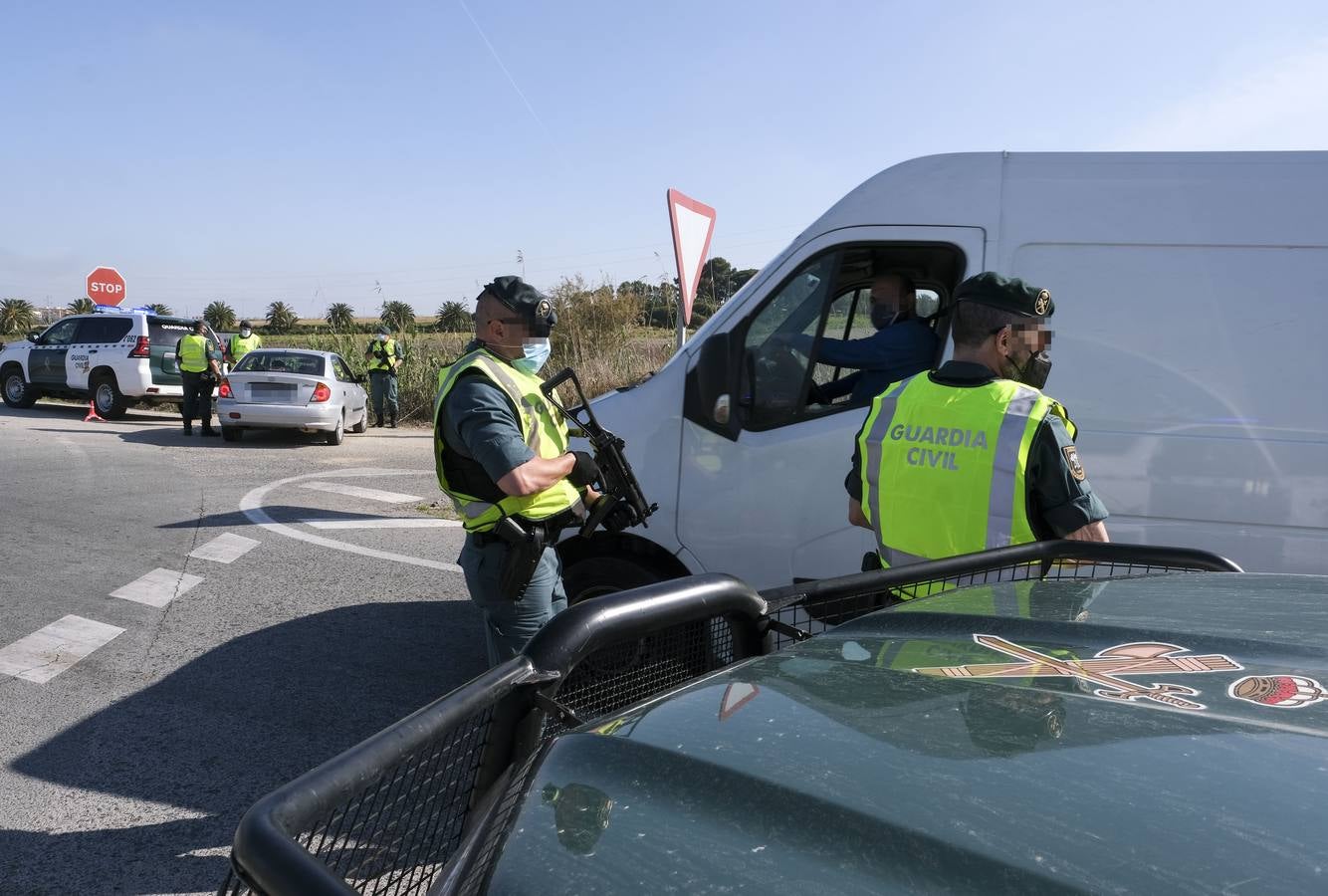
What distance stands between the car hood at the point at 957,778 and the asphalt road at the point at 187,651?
2.60m

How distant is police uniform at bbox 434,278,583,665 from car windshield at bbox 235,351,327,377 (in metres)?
12.3

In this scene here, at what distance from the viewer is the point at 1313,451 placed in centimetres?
361

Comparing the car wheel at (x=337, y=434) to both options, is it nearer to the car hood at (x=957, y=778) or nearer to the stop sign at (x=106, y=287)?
the stop sign at (x=106, y=287)

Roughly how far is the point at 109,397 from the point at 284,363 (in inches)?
210

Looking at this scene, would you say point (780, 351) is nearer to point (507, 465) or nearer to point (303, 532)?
point (507, 465)

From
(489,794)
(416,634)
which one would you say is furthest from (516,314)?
(416,634)

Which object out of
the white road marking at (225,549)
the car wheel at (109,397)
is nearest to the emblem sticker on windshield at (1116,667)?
the white road marking at (225,549)

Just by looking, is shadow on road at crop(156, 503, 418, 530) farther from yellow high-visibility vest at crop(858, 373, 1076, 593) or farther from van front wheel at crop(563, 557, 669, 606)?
yellow high-visibility vest at crop(858, 373, 1076, 593)

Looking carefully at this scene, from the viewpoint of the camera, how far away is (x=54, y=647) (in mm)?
5457

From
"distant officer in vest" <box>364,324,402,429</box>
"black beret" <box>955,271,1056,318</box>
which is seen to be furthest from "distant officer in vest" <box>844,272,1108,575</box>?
"distant officer in vest" <box>364,324,402,429</box>

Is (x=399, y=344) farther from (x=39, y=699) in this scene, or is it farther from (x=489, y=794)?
(x=489, y=794)

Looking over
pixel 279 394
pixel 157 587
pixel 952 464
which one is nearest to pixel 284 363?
pixel 279 394

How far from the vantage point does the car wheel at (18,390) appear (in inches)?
766

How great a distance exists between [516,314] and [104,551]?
5.86 metres
